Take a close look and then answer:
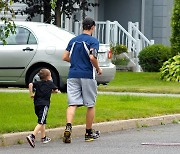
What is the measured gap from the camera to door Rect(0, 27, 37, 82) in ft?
52.6

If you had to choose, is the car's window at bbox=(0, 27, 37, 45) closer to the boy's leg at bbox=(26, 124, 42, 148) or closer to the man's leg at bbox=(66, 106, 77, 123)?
the man's leg at bbox=(66, 106, 77, 123)

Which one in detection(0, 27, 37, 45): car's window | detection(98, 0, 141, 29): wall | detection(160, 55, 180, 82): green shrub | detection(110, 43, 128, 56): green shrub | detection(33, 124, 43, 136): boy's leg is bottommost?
detection(160, 55, 180, 82): green shrub

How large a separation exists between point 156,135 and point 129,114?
1457 millimetres

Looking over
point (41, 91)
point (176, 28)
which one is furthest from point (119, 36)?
point (41, 91)

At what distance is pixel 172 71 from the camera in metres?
21.1

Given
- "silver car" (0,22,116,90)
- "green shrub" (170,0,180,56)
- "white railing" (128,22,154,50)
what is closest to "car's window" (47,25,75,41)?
"silver car" (0,22,116,90)

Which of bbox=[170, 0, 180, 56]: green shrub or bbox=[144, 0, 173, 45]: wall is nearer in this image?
bbox=[170, 0, 180, 56]: green shrub

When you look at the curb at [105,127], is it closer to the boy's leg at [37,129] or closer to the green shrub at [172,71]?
the boy's leg at [37,129]

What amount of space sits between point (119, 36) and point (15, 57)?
37.4ft

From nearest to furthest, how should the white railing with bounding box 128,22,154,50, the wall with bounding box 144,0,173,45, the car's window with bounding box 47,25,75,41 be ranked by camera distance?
the car's window with bounding box 47,25,75,41, the white railing with bounding box 128,22,154,50, the wall with bounding box 144,0,173,45

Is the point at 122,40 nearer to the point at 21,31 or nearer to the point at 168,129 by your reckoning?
the point at 21,31

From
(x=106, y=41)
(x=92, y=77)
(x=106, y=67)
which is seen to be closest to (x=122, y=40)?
(x=106, y=41)

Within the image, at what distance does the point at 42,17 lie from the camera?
2503cm

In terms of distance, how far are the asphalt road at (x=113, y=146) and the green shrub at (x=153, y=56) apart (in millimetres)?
13731
